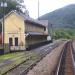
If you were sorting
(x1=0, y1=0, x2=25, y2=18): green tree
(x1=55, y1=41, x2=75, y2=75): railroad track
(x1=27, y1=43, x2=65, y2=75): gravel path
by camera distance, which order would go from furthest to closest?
(x1=0, y1=0, x2=25, y2=18): green tree → (x1=27, y1=43, x2=65, y2=75): gravel path → (x1=55, y1=41, x2=75, y2=75): railroad track

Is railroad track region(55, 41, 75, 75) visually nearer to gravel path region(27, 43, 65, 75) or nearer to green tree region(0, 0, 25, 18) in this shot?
gravel path region(27, 43, 65, 75)

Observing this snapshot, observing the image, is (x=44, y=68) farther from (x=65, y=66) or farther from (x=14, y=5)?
(x=14, y=5)

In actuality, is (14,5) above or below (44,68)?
above

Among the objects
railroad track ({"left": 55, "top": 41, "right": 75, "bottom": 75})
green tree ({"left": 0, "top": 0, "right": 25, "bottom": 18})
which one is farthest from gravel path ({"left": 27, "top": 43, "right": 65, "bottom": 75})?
green tree ({"left": 0, "top": 0, "right": 25, "bottom": 18})

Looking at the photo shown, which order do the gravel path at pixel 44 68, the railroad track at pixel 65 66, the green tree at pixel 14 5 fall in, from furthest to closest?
the green tree at pixel 14 5
the gravel path at pixel 44 68
the railroad track at pixel 65 66

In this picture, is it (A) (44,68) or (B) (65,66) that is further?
(B) (65,66)

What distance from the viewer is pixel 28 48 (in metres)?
59.0

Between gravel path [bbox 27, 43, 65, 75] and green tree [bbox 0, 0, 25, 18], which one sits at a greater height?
green tree [bbox 0, 0, 25, 18]

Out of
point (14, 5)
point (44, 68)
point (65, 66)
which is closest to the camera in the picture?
point (44, 68)

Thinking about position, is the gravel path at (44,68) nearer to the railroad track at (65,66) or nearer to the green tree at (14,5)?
the railroad track at (65,66)

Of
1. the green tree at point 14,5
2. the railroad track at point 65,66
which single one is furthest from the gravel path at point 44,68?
the green tree at point 14,5

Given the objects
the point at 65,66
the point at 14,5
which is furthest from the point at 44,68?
the point at 14,5

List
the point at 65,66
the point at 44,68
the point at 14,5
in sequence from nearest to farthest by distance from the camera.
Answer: the point at 44,68
the point at 65,66
the point at 14,5

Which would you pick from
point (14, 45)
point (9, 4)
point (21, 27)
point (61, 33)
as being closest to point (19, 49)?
point (14, 45)
